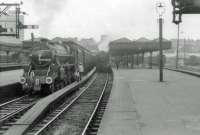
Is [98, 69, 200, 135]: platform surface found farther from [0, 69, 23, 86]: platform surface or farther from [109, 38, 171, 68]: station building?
[109, 38, 171, 68]: station building

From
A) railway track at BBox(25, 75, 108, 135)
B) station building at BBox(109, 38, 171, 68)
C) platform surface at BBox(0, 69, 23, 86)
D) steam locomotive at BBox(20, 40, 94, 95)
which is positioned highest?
station building at BBox(109, 38, 171, 68)

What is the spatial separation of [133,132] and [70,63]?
55.7 ft

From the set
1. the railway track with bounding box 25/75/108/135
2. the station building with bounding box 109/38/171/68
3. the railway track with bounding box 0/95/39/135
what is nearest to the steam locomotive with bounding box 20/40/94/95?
the railway track with bounding box 0/95/39/135

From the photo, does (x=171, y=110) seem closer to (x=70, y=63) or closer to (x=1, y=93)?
(x=1, y=93)

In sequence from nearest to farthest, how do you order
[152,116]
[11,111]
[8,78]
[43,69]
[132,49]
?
1. [152,116]
2. [11,111]
3. [43,69]
4. [8,78]
5. [132,49]

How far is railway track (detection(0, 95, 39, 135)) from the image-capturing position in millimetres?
11918

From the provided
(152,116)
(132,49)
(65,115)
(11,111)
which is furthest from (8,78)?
(132,49)

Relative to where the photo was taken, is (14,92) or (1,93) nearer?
(1,93)

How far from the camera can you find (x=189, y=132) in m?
9.77

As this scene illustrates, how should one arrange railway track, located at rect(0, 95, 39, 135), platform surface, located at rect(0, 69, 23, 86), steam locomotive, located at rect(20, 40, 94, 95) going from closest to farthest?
railway track, located at rect(0, 95, 39, 135) < steam locomotive, located at rect(20, 40, 94, 95) < platform surface, located at rect(0, 69, 23, 86)

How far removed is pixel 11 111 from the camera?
15094 mm

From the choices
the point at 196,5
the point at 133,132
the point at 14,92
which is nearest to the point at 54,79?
the point at 14,92

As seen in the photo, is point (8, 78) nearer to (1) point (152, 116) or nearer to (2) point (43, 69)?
(2) point (43, 69)

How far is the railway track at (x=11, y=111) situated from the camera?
11918 mm
